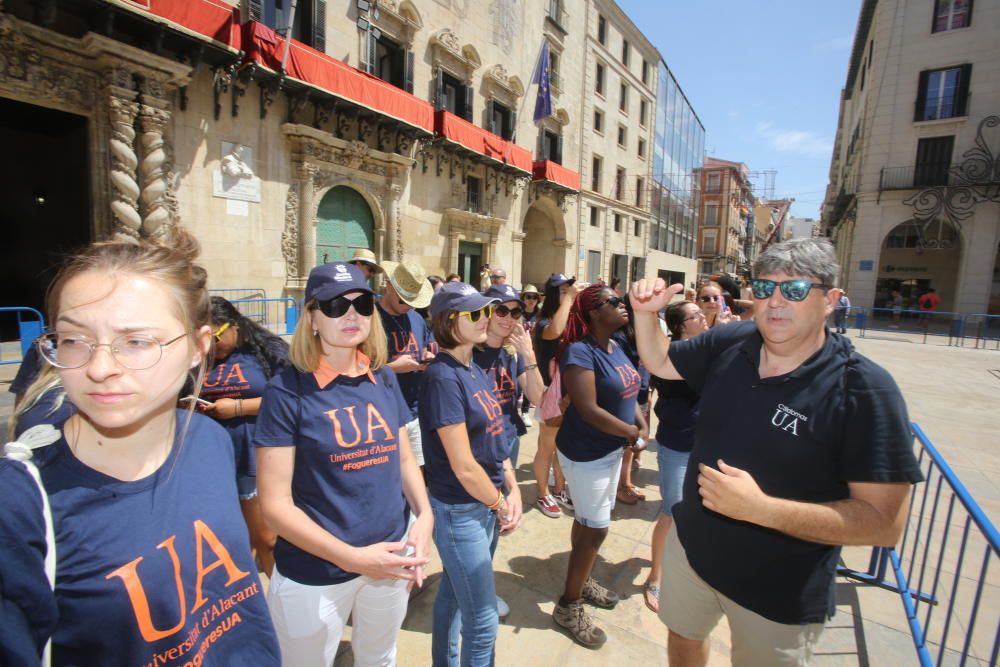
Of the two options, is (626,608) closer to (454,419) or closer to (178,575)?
(454,419)

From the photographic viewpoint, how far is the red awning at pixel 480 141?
14102mm

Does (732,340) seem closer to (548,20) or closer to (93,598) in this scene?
(93,598)

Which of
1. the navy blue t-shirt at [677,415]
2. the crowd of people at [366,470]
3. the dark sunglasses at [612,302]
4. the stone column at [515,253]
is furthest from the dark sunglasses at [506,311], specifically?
the stone column at [515,253]

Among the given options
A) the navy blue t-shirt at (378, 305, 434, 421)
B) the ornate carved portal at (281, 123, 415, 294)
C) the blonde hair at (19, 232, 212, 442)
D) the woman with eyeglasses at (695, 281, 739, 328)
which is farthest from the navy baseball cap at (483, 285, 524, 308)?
the ornate carved portal at (281, 123, 415, 294)

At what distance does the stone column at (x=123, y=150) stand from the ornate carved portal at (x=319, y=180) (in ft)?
10.5

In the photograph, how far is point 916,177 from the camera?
67.2 ft

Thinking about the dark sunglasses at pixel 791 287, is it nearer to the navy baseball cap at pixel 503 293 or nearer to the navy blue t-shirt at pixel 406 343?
the navy baseball cap at pixel 503 293

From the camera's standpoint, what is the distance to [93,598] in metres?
0.98

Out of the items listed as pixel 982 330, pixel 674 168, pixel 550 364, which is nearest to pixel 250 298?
pixel 550 364

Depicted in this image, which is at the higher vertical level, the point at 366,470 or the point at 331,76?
the point at 331,76

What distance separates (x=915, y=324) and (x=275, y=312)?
25276 mm

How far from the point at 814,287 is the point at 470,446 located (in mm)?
1651

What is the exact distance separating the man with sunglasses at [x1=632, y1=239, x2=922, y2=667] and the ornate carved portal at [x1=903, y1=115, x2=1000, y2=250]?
2611 cm

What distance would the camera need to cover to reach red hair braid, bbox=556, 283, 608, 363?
9.85ft
